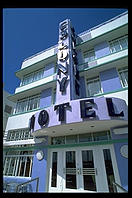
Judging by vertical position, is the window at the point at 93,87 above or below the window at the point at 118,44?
below

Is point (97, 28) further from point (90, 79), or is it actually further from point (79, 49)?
point (90, 79)

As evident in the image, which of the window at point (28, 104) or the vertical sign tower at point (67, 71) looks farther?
the window at point (28, 104)

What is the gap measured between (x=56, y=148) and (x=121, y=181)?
4.51 m

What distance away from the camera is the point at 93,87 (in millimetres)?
9383

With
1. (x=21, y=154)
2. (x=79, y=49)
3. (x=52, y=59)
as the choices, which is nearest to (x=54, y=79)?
(x=52, y=59)

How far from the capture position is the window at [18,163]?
909 cm

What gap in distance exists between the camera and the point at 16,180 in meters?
8.87

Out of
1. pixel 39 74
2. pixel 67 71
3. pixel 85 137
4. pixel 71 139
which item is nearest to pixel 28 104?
pixel 39 74

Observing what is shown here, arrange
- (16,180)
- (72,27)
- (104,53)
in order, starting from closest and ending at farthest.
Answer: (16,180)
(104,53)
(72,27)

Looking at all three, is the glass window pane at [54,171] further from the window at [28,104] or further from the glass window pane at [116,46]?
the glass window pane at [116,46]

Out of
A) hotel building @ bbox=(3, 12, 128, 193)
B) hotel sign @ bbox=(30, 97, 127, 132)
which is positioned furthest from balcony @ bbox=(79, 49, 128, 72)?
hotel sign @ bbox=(30, 97, 127, 132)

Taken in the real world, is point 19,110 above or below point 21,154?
above

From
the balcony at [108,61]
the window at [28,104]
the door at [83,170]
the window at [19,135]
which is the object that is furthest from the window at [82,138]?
the balcony at [108,61]

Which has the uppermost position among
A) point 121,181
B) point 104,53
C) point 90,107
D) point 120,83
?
point 104,53
